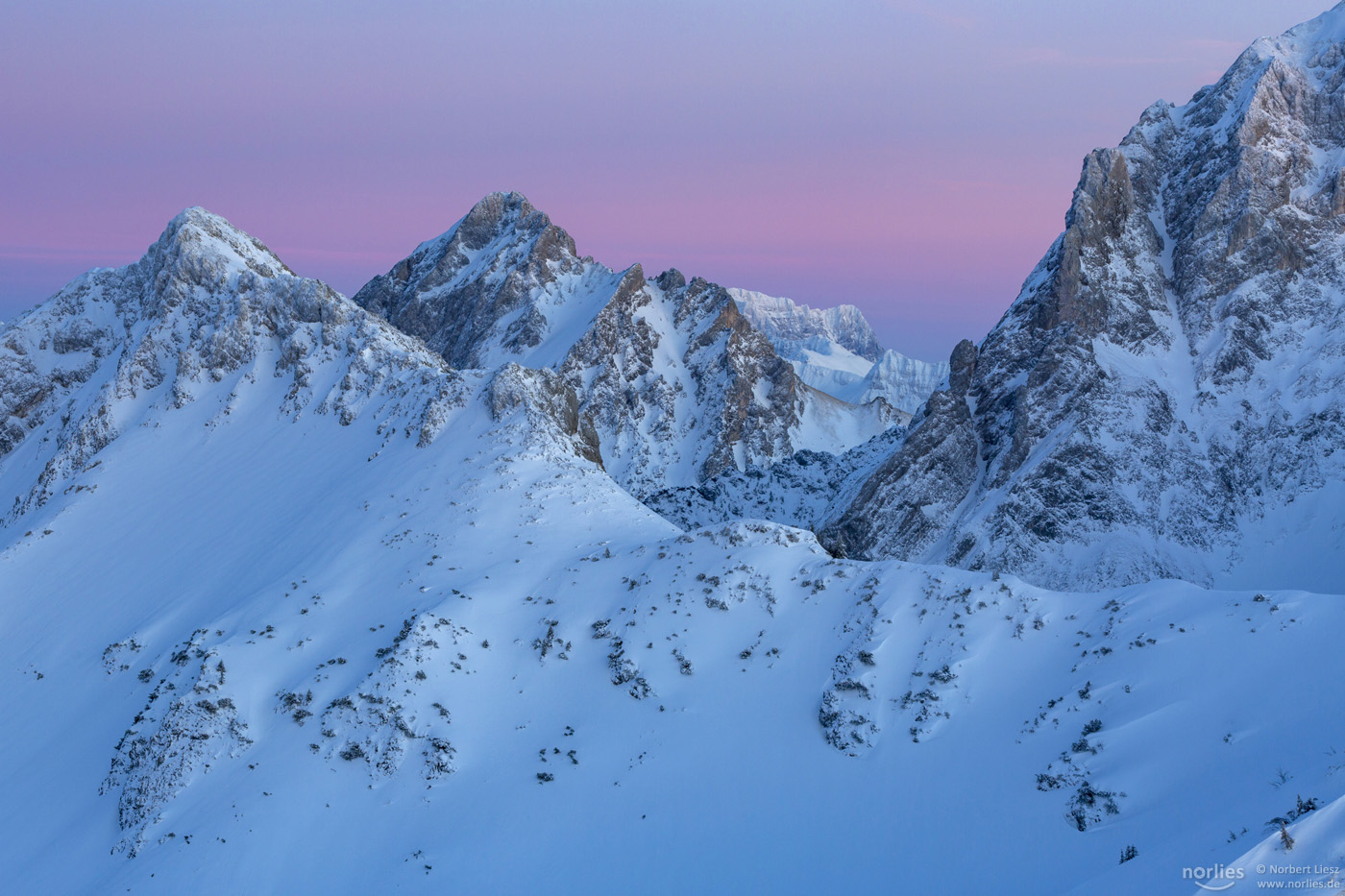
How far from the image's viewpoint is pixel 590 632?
32.4 meters

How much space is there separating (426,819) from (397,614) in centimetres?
965

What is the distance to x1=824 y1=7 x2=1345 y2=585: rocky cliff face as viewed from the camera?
71625 millimetres

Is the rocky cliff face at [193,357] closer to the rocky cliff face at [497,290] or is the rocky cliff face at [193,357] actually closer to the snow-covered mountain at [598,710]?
the snow-covered mountain at [598,710]

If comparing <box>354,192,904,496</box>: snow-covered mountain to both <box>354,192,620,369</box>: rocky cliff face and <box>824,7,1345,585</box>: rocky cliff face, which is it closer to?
<box>354,192,620,369</box>: rocky cliff face

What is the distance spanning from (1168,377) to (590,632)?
2753 inches

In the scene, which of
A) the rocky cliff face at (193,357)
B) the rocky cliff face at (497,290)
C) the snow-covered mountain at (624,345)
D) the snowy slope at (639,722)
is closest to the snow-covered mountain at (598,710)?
the snowy slope at (639,722)

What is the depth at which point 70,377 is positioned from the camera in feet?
228

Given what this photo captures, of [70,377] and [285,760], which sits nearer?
[285,760]

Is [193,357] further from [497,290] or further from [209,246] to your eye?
[497,290]

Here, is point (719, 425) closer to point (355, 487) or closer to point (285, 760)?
point (355, 487)

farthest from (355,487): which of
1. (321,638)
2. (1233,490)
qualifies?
(1233,490)

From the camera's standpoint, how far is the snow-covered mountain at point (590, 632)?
76.6 feet

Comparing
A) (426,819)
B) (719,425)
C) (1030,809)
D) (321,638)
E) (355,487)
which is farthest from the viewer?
(719,425)

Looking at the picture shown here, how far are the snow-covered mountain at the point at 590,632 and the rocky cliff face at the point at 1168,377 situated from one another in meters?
0.49
